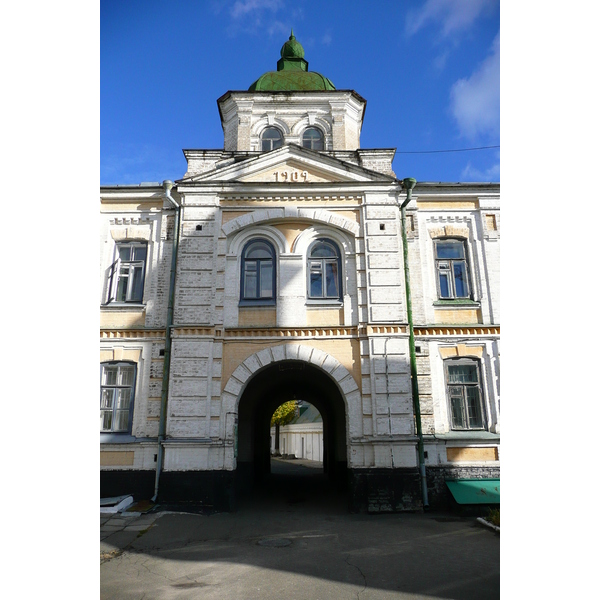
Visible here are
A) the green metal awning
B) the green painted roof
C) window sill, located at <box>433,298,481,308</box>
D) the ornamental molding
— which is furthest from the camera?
the green painted roof

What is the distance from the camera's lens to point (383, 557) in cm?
632

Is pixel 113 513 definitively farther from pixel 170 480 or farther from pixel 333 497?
pixel 333 497

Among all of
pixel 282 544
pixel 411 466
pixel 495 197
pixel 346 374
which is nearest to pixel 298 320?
pixel 346 374

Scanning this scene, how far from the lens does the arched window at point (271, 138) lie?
13.6 meters

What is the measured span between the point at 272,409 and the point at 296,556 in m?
11.6

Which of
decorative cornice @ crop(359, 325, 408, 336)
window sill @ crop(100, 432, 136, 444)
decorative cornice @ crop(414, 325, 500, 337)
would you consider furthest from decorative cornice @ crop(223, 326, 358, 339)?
window sill @ crop(100, 432, 136, 444)

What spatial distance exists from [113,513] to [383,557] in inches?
214

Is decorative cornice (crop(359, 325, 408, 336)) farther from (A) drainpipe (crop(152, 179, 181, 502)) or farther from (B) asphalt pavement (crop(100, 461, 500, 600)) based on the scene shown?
(A) drainpipe (crop(152, 179, 181, 502))

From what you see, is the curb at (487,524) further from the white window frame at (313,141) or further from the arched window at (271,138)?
the arched window at (271,138)

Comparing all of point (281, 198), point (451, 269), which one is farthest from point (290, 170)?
point (451, 269)

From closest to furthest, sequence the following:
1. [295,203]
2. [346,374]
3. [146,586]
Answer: [146,586] < [346,374] < [295,203]

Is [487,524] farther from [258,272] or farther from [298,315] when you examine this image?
[258,272]

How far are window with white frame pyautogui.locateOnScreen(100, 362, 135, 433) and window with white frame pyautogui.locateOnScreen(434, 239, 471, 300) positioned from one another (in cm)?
766

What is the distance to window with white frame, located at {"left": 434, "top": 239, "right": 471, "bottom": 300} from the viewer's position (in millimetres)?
11516
